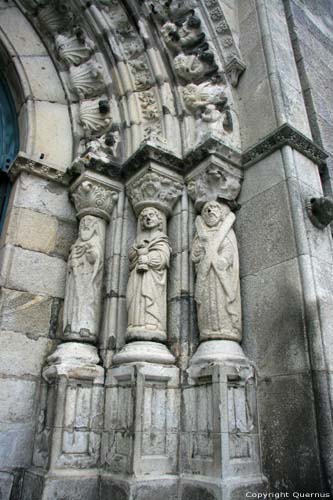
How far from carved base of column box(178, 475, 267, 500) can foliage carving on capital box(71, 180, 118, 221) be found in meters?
2.26

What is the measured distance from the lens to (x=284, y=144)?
3.32 metres

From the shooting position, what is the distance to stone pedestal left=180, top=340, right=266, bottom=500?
2518 mm

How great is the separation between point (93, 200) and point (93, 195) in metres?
0.05

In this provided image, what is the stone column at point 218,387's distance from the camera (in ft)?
8.38

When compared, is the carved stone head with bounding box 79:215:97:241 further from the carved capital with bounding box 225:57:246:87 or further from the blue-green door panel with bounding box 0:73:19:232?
the carved capital with bounding box 225:57:246:87

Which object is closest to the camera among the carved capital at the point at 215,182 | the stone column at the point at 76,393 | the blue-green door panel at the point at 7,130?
Answer: the stone column at the point at 76,393

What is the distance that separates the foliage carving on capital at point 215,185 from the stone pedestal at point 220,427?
124 cm

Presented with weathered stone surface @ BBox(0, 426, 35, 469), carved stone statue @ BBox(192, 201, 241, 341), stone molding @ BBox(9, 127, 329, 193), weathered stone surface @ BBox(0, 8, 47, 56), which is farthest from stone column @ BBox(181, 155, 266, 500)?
weathered stone surface @ BBox(0, 8, 47, 56)

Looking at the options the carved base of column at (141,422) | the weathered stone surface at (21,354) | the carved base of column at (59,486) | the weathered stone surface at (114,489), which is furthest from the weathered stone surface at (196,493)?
the weathered stone surface at (21,354)

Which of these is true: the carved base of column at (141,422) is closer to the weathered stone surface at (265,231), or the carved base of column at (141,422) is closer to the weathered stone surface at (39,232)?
the weathered stone surface at (265,231)

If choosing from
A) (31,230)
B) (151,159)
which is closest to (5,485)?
(31,230)

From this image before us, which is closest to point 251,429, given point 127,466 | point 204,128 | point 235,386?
point 235,386

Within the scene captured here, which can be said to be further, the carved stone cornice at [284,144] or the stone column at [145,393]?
the carved stone cornice at [284,144]

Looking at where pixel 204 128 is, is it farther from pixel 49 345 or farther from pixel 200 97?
pixel 49 345
